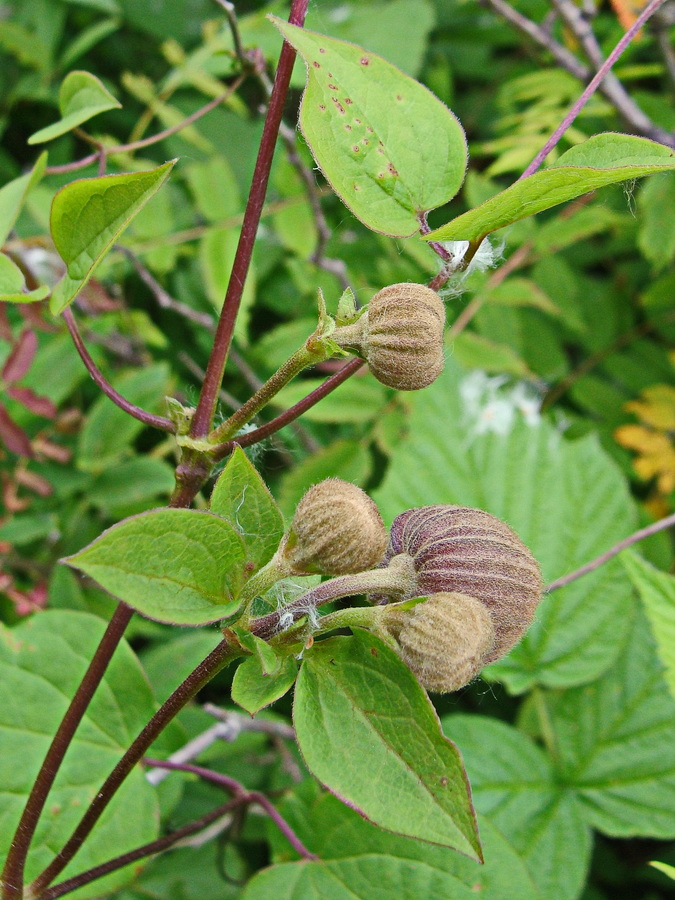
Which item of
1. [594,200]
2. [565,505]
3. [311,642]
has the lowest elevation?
[565,505]

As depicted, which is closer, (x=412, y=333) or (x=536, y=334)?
(x=412, y=333)

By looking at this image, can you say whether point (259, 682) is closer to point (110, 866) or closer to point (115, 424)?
point (110, 866)

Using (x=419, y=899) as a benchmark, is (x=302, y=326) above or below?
above

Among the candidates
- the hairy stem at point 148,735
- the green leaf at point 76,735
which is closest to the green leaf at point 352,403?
the green leaf at point 76,735

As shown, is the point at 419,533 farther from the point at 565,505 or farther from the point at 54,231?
the point at 565,505

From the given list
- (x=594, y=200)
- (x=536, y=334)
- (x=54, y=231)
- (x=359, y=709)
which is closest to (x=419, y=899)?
(x=359, y=709)

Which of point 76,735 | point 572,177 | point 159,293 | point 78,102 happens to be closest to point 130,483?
point 159,293
